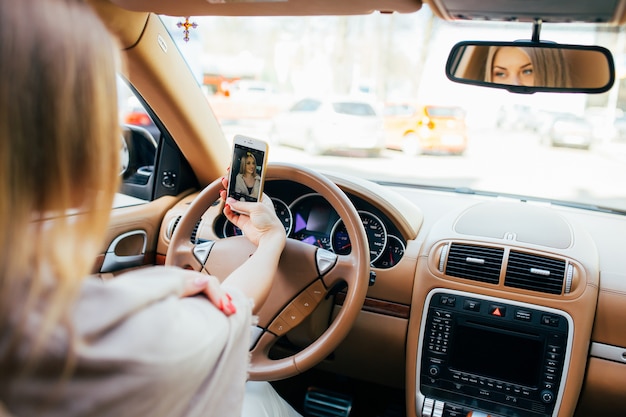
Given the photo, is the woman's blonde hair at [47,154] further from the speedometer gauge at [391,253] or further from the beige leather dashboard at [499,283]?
the speedometer gauge at [391,253]

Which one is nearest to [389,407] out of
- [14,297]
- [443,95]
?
[14,297]

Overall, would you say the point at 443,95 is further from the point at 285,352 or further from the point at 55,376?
the point at 55,376

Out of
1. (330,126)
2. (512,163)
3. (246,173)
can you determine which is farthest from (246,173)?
(512,163)

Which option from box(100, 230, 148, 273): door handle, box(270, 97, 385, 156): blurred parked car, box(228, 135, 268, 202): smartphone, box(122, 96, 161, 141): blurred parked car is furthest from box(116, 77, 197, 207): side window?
box(270, 97, 385, 156): blurred parked car

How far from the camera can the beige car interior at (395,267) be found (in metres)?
2.14

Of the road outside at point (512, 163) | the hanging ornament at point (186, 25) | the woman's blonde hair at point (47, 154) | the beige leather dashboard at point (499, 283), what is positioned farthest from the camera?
the road outside at point (512, 163)

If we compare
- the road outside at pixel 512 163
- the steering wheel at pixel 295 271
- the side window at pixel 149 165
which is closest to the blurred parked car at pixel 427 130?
the road outside at pixel 512 163

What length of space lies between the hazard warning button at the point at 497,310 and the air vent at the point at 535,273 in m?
0.10

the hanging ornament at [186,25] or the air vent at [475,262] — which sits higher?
the hanging ornament at [186,25]

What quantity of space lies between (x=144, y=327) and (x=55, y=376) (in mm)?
138

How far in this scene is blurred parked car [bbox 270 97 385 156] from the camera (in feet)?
27.5

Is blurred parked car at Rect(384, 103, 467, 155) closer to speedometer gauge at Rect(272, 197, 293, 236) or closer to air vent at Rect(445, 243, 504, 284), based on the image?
speedometer gauge at Rect(272, 197, 293, 236)

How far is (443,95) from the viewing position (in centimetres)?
1087

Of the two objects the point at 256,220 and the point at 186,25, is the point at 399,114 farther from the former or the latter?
the point at 256,220
